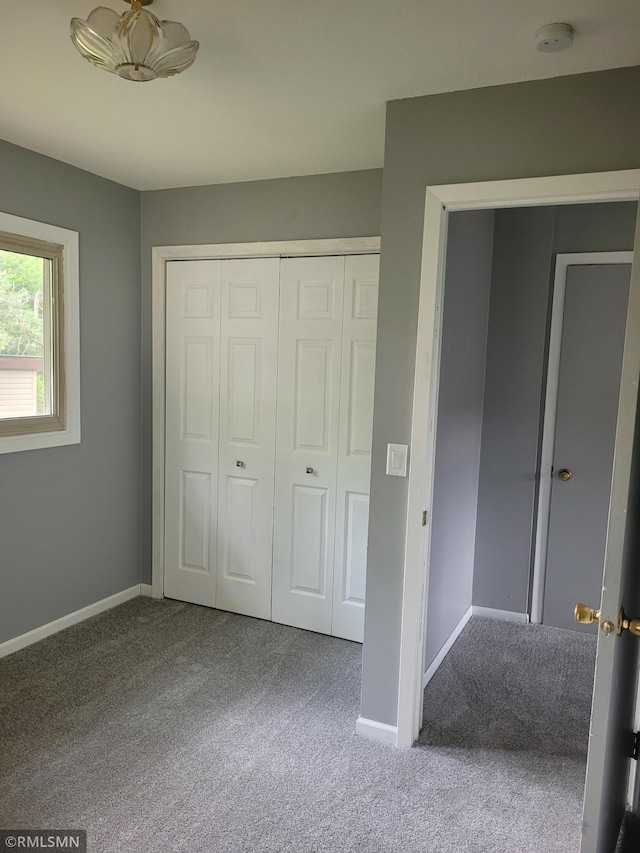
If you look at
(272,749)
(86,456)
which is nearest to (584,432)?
(272,749)

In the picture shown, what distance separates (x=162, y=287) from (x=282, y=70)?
178 cm

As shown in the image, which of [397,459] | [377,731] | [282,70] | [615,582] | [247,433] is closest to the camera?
[615,582]

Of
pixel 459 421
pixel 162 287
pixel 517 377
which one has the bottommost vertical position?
pixel 459 421

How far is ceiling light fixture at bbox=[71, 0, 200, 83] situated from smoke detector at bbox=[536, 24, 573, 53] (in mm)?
945

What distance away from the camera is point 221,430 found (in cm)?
345

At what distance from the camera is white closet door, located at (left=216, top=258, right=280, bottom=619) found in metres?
3.26

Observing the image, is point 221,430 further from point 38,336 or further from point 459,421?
point 459,421

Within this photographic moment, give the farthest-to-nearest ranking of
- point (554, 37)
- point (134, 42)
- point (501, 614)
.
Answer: point (501, 614) < point (554, 37) < point (134, 42)

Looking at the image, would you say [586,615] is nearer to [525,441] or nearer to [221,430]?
[525,441]

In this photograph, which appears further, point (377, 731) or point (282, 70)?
point (377, 731)

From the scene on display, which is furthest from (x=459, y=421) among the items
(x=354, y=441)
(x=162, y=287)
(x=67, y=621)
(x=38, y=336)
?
(x=67, y=621)

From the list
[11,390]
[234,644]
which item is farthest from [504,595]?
[11,390]

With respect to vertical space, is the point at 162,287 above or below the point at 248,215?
below

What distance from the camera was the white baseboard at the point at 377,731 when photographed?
236 cm
